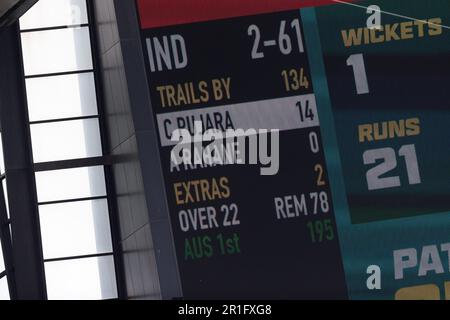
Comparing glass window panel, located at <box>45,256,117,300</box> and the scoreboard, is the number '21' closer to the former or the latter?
the scoreboard

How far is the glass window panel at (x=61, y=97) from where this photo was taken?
47.2ft

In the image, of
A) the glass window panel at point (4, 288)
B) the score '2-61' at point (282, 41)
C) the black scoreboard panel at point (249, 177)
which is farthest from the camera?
the glass window panel at point (4, 288)

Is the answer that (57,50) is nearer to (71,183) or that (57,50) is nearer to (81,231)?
(71,183)

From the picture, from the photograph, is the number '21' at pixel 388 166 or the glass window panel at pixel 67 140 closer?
the number '21' at pixel 388 166

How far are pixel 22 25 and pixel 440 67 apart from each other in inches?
234

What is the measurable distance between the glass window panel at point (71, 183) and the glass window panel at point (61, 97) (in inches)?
26.3

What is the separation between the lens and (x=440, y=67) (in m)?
10.3

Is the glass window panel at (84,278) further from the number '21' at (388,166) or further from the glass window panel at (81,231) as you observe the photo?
the number '21' at (388,166)

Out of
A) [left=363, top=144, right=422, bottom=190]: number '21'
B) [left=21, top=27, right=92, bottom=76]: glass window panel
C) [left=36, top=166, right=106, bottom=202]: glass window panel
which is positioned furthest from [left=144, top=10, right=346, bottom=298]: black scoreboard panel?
[left=36, top=166, right=106, bottom=202]: glass window panel

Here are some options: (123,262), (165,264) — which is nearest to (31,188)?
(123,262)

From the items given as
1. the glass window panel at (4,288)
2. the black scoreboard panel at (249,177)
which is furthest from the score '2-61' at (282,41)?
the glass window panel at (4,288)

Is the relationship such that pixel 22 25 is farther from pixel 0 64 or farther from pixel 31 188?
pixel 31 188

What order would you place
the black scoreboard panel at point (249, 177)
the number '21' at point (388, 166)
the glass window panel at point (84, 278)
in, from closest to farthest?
the black scoreboard panel at point (249, 177), the number '21' at point (388, 166), the glass window panel at point (84, 278)

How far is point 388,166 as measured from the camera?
33.4 ft
